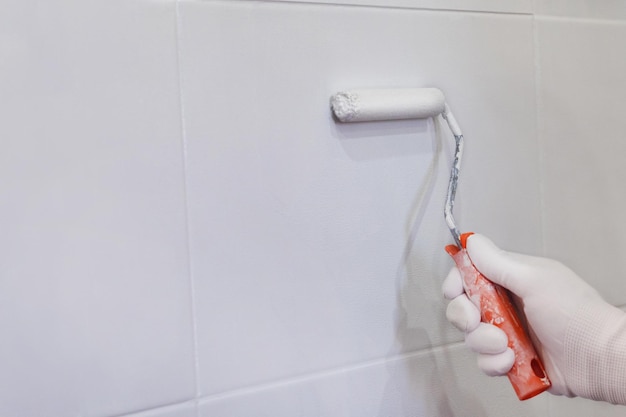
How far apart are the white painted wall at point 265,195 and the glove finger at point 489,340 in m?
0.11

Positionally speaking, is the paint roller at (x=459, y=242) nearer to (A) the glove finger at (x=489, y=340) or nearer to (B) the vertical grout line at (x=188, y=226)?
(A) the glove finger at (x=489, y=340)

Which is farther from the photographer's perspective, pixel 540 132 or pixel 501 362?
pixel 540 132

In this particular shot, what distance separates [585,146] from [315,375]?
18.6 inches

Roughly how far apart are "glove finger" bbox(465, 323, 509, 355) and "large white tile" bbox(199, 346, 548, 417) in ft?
0.38

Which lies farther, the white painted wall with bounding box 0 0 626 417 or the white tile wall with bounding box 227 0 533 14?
the white tile wall with bounding box 227 0 533 14

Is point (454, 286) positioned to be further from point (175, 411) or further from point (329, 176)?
point (175, 411)

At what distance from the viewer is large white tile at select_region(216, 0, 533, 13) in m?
0.69

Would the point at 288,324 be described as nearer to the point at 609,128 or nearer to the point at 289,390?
the point at 289,390

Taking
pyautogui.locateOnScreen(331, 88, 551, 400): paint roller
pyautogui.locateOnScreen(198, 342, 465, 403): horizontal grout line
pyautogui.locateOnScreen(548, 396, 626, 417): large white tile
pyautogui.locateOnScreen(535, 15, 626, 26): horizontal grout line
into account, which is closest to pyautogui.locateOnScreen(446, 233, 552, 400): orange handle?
pyautogui.locateOnScreen(331, 88, 551, 400): paint roller

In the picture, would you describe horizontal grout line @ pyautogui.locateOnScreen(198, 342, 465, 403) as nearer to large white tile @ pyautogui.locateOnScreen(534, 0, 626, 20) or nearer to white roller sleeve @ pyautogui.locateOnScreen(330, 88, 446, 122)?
white roller sleeve @ pyautogui.locateOnScreen(330, 88, 446, 122)

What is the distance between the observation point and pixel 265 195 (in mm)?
642

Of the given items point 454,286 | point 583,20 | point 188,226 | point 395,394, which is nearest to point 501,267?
point 454,286

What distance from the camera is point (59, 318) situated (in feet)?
1.80

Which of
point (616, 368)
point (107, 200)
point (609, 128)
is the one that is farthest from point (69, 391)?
point (609, 128)
